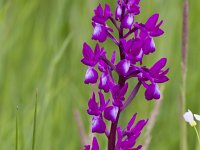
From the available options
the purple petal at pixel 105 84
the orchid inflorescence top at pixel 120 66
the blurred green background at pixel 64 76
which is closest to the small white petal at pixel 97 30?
the orchid inflorescence top at pixel 120 66

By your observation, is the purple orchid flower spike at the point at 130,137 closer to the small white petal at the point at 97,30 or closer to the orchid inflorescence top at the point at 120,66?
the orchid inflorescence top at the point at 120,66

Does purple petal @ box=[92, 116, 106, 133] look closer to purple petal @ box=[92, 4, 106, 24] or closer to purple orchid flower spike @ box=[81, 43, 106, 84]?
purple orchid flower spike @ box=[81, 43, 106, 84]

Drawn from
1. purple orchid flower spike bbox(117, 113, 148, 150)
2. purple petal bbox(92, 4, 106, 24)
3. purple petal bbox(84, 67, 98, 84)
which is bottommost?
purple orchid flower spike bbox(117, 113, 148, 150)

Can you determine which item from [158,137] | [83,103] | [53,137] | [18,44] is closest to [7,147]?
[53,137]

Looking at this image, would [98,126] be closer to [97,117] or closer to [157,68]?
[97,117]

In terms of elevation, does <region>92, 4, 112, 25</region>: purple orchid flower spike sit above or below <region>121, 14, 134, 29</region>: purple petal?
above

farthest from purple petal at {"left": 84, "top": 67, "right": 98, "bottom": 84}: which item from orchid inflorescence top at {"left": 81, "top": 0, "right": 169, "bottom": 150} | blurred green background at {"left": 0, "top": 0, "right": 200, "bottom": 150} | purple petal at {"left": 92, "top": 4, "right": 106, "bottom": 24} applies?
blurred green background at {"left": 0, "top": 0, "right": 200, "bottom": 150}
